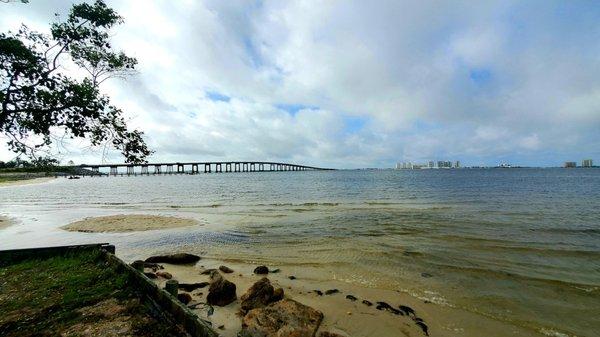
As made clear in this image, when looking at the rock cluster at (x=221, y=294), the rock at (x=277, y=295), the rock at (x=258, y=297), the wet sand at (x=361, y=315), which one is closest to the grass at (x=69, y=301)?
the wet sand at (x=361, y=315)

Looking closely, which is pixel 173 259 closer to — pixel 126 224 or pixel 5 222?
pixel 126 224

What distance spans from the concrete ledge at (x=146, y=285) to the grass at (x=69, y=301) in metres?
0.17

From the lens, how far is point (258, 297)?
8312 millimetres

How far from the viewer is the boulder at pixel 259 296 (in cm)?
809

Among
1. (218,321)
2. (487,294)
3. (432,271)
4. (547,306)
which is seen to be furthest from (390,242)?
(218,321)

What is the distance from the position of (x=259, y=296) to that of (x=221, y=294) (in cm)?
113

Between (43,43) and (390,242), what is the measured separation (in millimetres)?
15579

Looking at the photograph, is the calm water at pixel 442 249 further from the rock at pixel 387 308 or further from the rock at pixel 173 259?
the rock at pixel 173 259

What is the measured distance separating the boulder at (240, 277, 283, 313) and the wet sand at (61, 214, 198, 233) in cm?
1580

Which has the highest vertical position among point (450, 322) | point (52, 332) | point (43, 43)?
point (43, 43)

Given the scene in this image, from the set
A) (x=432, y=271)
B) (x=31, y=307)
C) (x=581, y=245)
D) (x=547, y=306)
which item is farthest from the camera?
(x=581, y=245)

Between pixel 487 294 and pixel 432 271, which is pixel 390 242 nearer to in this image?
pixel 432 271

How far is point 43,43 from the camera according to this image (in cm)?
732

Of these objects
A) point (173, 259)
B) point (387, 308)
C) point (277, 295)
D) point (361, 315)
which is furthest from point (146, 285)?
point (387, 308)
